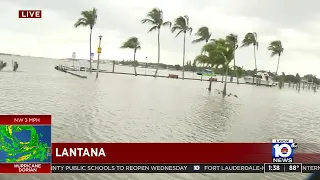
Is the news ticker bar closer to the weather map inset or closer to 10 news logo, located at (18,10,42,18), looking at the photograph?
the weather map inset

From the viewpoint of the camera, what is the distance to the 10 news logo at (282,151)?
210 inches

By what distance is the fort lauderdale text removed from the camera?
15.9 feet

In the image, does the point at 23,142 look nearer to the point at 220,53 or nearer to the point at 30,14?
the point at 30,14

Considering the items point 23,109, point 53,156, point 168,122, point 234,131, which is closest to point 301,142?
point 234,131

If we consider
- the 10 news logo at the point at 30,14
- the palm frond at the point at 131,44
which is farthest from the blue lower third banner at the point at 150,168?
the palm frond at the point at 131,44

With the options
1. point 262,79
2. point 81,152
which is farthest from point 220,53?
point 262,79

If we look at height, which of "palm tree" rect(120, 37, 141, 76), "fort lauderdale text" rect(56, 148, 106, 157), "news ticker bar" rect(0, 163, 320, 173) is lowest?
"news ticker bar" rect(0, 163, 320, 173)

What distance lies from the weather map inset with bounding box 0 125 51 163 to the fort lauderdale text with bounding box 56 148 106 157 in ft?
0.75

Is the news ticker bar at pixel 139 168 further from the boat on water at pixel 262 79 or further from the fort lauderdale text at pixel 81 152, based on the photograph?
the boat on water at pixel 262 79

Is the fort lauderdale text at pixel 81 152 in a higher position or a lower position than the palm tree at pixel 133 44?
lower

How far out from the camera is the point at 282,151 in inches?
211

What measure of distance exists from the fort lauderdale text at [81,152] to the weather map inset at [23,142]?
229 mm

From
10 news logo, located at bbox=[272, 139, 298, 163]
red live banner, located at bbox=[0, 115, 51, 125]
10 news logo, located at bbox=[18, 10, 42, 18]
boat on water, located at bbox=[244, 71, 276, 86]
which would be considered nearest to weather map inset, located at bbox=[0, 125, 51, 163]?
red live banner, located at bbox=[0, 115, 51, 125]

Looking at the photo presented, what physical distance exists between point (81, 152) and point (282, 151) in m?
3.37
